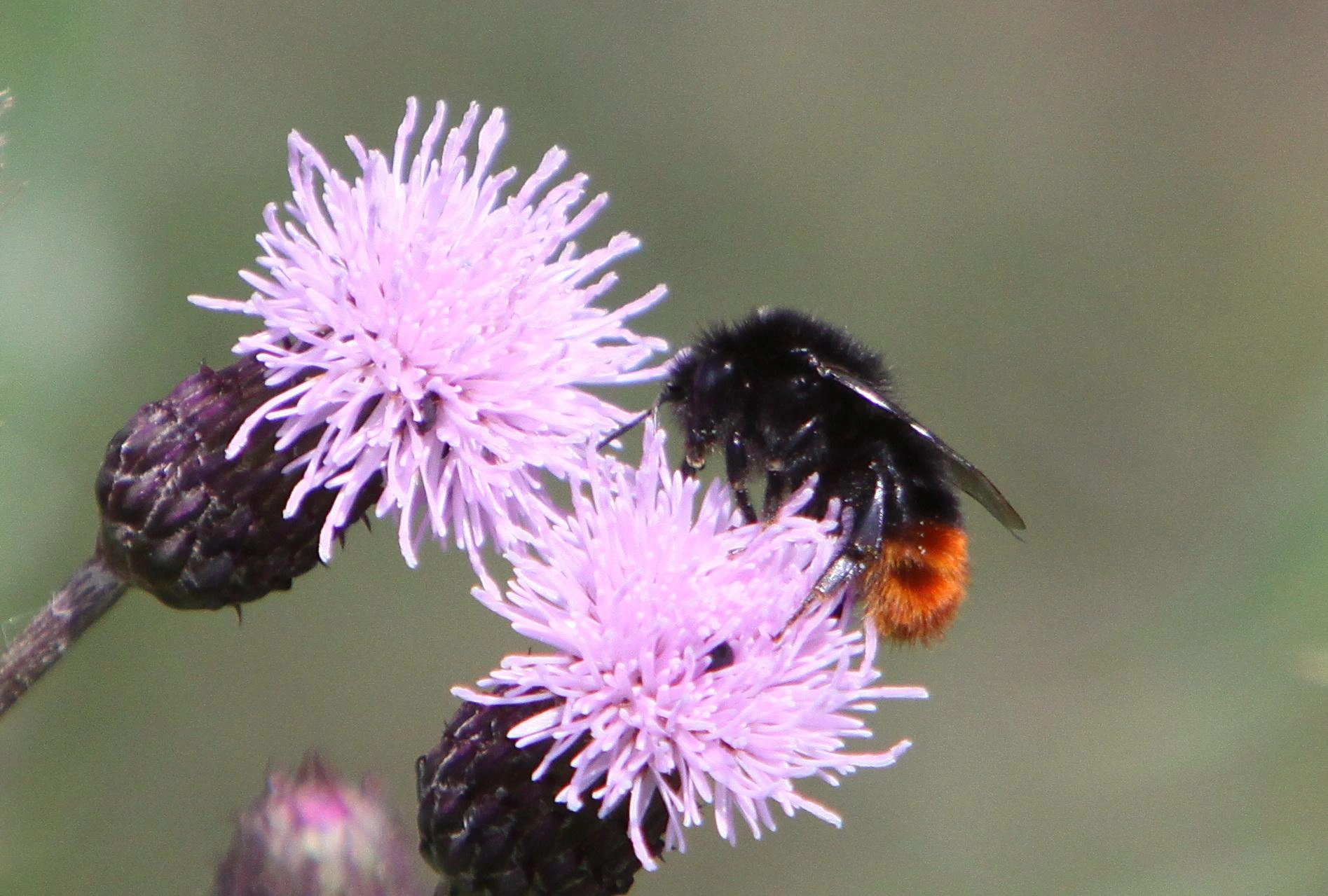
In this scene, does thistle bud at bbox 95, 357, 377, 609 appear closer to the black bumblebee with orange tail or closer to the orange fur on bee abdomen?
the black bumblebee with orange tail

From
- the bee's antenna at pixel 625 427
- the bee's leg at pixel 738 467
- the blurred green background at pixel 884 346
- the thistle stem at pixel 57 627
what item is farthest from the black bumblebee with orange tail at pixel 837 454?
the thistle stem at pixel 57 627

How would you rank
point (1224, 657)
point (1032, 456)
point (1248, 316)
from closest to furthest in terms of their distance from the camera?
point (1224, 657) → point (1032, 456) → point (1248, 316)

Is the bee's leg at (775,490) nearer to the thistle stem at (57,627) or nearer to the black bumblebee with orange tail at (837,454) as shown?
the black bumblebee with orange tail at (837,454)

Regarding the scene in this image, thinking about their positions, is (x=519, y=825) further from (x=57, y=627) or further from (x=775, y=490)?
(x=57, y=627)

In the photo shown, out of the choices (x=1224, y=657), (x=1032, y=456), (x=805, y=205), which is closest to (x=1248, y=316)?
(x=1032, y=456)

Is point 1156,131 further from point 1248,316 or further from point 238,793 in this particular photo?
point 238,793

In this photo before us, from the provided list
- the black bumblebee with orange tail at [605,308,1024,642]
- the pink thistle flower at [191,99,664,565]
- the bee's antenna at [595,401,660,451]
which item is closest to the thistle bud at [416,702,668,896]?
the pink thistle flower at [191,99,664,565]
